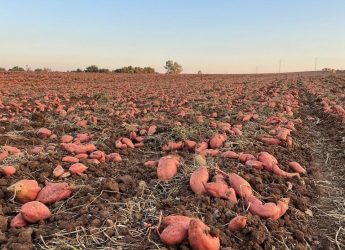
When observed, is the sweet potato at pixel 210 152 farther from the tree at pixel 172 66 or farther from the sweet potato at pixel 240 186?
the tree at pixel 172 66

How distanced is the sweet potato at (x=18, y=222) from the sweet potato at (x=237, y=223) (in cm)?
133

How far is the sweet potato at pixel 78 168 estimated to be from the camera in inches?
145

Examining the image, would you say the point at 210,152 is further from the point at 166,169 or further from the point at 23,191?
the point at 23,191

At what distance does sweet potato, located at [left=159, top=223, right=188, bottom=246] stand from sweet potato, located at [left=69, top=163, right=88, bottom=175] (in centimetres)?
149

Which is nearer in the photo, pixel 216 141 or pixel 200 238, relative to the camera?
pixel 200 238

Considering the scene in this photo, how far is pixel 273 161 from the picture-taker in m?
3.96

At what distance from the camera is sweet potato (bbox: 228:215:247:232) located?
2594mm

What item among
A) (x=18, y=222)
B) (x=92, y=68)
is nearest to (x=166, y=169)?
(x=18, y=222)

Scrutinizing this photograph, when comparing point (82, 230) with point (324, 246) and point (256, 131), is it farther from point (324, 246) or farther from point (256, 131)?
point (256, 131)

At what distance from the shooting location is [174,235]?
7.88 ft

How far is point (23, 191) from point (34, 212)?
1.30 ft

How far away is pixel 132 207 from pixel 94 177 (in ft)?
2.94

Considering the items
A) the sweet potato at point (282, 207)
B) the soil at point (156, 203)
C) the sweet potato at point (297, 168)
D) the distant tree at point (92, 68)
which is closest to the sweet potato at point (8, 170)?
the soil at point (156, 203)

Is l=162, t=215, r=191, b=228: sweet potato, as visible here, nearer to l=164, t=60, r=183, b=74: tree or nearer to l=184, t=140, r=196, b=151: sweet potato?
l=184, t=140, r=196, b=151: sweet potato
